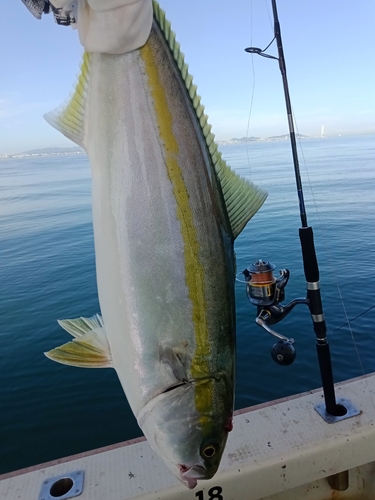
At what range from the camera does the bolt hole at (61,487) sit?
245 cm

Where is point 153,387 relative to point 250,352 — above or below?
above

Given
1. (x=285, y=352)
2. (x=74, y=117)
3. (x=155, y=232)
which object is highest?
(x=74, y=117)

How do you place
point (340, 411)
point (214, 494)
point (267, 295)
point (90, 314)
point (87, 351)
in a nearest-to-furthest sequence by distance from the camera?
point (87, 351)
point (214, 494)
point (340, 411)
point (267, 295)
point (90, 314)

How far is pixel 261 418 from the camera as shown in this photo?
2.95 m

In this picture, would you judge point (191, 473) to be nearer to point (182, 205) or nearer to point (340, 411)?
point (182, 205)

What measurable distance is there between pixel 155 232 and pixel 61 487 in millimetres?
2092

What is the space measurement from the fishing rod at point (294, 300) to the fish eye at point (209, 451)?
5.52 ft

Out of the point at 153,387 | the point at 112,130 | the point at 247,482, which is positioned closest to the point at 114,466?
the point at 247,482

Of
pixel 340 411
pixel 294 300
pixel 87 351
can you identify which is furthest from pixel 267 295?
pixel 87 351

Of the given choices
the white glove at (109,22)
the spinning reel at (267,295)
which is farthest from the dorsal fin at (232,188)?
the spinning reel at (267,295)

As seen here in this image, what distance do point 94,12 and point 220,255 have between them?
883 mm

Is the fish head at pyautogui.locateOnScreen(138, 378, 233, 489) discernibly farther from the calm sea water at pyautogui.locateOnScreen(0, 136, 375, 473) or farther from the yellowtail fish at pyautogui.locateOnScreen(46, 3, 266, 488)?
the calm sea water at pyautogui.locateOnScreen(0, 136, 375, 473)

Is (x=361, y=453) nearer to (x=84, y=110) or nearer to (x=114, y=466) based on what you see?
(x=114, y=466)

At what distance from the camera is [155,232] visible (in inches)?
53.0
